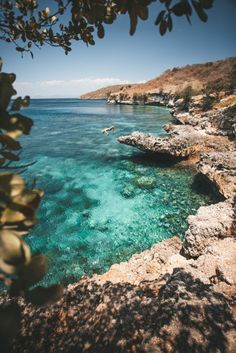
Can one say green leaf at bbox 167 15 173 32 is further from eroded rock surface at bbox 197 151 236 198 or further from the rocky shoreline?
eroded rock surface at bbox 197 151 236 198

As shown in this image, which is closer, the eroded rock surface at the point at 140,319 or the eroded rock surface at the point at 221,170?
the eroded rock surface at the point at 140,319

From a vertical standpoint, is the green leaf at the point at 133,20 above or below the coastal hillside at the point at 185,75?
below

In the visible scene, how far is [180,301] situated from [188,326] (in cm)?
46

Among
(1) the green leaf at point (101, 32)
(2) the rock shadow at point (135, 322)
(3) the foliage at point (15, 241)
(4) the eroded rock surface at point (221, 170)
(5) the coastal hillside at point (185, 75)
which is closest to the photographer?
(3) the foliage at point (15, 241)

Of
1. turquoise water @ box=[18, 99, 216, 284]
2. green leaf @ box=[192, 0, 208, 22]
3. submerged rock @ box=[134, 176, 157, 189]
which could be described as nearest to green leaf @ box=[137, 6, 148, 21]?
green leaf @ box=[192, 0, 208, 22]

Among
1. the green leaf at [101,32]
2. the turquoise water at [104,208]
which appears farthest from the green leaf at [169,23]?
the turquoise water at [104,208]

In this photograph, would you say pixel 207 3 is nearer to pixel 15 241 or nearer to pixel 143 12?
pixel 143 12

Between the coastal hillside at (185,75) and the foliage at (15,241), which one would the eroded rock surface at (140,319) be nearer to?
the foliage at (15,241)

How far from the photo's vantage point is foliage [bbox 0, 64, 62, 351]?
814 mm

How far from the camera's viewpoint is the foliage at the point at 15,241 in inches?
32.1

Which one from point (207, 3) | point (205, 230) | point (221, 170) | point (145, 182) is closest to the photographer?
point (207, 3)

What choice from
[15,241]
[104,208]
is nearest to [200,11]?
[15,241]

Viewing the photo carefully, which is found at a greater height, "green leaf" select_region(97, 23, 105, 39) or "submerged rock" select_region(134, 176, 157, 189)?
"green leaf" select_region(97, 23, 105, 39)

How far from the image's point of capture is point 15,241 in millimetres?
827
